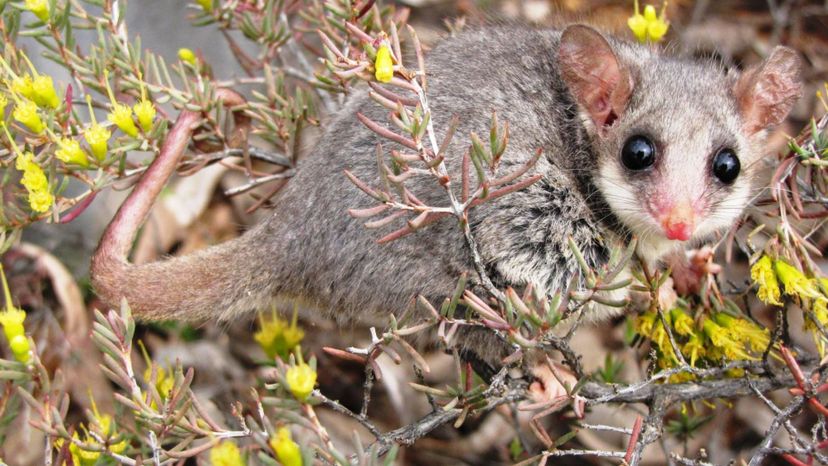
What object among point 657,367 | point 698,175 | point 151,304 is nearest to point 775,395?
point 657,367

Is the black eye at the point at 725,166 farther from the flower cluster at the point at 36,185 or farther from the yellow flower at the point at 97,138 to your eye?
the flower cluster at the point at 36,185

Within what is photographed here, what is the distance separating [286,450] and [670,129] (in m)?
1.71

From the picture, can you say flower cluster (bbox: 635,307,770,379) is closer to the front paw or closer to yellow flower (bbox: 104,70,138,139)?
the front paw

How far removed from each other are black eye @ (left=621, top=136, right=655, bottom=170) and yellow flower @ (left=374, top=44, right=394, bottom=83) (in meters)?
1.05

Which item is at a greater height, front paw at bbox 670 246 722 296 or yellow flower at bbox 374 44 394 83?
yellow flower at bbox 374 44 394 83

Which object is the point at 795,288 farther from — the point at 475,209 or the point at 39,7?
the point at 39,7

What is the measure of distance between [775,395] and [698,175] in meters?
2.09

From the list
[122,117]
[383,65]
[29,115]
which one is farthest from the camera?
[122,117]

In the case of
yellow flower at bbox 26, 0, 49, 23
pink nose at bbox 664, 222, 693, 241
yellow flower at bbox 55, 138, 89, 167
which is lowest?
pink nose at bbox 664, 222, 693, 241

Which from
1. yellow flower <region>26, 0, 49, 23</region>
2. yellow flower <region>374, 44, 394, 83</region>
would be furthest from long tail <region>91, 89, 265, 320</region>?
yellow flower <region>374, 44, 394, 83</region>

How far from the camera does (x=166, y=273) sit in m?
3.02

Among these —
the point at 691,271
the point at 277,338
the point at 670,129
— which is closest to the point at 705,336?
the point at 691,271

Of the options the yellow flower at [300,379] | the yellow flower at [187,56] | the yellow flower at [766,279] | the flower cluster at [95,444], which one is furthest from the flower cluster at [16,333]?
the yellow flower at [766,279]

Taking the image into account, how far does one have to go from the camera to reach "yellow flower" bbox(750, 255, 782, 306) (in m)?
2.49
